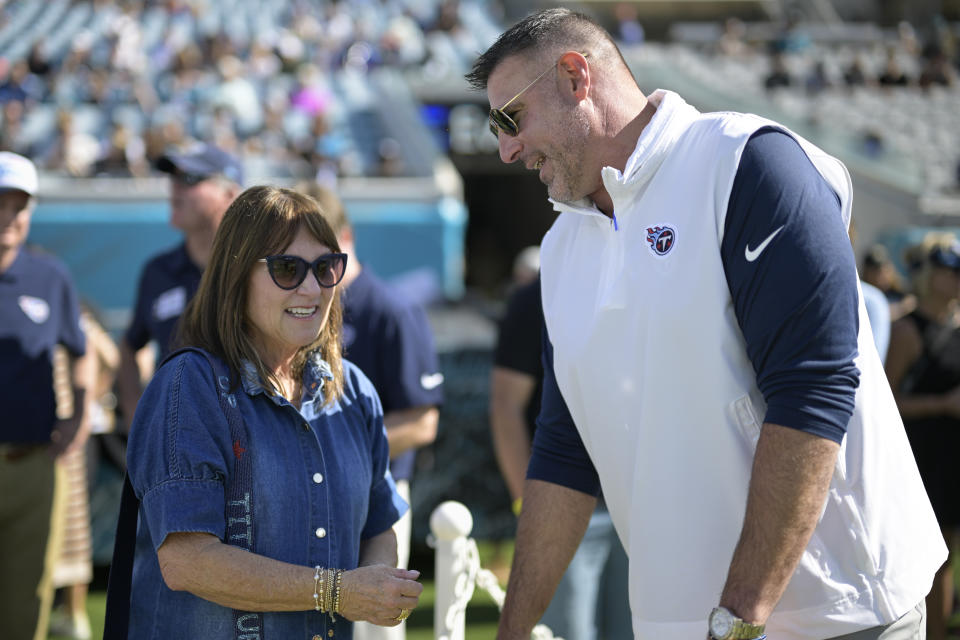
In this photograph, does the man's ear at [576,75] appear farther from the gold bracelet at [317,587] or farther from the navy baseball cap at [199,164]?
the navy baseball cap at [199,164]

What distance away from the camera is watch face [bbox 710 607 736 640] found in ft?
6.65

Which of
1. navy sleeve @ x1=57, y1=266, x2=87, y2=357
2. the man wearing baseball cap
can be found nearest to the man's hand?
the man wearing baseball cap

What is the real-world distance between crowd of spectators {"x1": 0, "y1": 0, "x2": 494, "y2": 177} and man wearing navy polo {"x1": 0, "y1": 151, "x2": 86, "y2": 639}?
855 centimetres

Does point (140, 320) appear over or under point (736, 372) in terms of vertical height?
under

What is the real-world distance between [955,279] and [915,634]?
3.64 m

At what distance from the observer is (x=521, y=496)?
14.1 ft

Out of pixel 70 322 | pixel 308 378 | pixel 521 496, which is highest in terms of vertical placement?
pixel 308 378

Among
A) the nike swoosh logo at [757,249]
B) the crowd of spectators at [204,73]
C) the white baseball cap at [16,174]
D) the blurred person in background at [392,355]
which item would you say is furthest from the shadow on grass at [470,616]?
the crowd of spectators at [204,73]

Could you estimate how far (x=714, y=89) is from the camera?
22.9 m

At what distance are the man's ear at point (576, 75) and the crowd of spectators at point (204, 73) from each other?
11281 millimetres

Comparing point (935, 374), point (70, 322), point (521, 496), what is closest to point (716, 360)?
point (521, 496)

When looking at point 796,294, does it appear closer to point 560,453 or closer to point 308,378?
point 560,453

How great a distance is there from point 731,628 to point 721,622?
0.02 m

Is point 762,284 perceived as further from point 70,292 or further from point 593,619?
point 70,292
